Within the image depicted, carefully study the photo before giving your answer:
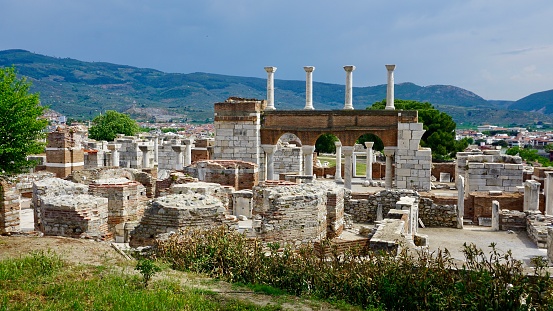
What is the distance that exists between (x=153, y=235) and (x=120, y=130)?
65.4 metres

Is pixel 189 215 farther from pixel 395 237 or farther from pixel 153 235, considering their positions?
pixel 395 237

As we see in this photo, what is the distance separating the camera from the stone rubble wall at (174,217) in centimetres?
988

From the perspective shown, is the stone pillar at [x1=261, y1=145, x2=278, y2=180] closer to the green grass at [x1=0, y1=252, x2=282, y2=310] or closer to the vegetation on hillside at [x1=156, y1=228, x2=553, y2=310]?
the vegetation on hillside at [x1=156, y1=228, x2=553, y2=310]

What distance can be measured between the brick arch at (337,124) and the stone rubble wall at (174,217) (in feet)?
52.7

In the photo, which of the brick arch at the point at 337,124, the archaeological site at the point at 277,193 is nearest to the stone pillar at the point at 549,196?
the archaeological site at the point at 277,193

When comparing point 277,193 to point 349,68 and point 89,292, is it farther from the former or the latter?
point 349,68

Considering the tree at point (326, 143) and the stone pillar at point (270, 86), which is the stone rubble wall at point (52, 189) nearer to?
the stone pillar at point (270, 86)

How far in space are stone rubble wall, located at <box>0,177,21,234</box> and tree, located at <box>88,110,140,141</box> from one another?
60.0m

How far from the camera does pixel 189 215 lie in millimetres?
9914

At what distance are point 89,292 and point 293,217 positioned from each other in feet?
15.4

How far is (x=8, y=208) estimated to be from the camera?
11.8m

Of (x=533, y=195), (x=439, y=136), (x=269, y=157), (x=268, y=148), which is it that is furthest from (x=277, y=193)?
(x=439, y=136)

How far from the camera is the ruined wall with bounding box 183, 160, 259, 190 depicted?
1761 centimetres

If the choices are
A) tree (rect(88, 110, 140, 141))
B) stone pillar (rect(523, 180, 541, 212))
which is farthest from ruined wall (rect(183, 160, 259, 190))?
tree (rect(88, 110, 140, 141))
